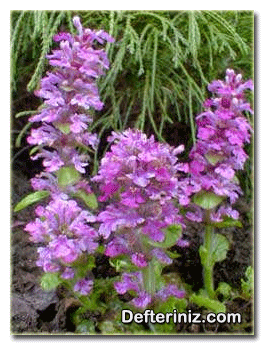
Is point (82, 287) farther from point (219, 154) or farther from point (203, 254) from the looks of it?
point (219, 154)

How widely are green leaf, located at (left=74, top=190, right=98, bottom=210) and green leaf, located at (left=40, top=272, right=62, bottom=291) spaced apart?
0.14 meters

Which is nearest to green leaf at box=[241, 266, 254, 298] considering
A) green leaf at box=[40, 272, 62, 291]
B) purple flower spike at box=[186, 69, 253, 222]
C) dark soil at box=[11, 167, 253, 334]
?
dark soil at box=[11, 167, 253, 334]

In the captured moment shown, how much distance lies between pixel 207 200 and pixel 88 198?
219 mm

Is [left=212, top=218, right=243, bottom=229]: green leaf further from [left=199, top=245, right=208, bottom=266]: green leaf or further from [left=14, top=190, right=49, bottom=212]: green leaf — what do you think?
[left=14, top=190, right=49, bottom=212]: green leaf

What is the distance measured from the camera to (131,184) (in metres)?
1.18

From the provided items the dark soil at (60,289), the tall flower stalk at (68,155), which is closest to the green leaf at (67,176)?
the tall flower stalk at (68,155)

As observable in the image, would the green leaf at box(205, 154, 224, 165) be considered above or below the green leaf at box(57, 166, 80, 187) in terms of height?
above

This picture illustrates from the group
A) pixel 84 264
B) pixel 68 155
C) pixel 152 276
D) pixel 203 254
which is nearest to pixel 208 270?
pixel 203 254

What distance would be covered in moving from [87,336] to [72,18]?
60cm

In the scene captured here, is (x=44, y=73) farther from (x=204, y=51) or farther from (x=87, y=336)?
(x=87, y=336)

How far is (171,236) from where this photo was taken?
1.22m

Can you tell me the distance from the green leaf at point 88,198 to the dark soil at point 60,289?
5.0 inches

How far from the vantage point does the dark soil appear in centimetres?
129
